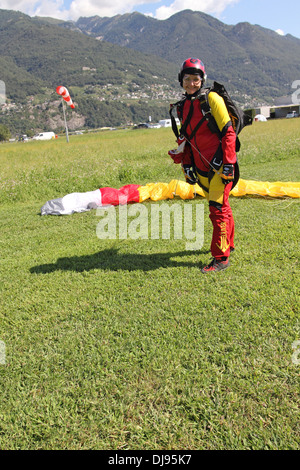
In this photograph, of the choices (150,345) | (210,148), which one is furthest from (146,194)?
(150,345)

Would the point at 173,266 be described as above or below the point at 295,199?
below

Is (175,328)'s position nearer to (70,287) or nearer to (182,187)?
(70,287)

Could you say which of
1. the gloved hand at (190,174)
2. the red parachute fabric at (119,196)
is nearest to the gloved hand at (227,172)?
the gloved hand at (190,174)

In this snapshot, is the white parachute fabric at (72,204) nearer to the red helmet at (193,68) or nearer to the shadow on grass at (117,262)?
the shadow on grass at (117,262)

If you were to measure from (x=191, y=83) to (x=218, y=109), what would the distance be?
1.72ft

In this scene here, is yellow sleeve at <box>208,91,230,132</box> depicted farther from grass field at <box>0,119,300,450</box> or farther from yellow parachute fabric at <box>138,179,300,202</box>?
yellow parachute fabric at <box>138,179,300,202</box>

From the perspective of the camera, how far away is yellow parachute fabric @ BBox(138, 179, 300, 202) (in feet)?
23.9

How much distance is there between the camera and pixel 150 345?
2834 mm

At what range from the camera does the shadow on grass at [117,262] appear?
4504 millimetres

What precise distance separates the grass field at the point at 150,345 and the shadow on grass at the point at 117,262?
0.09 feet

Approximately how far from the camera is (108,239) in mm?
5832

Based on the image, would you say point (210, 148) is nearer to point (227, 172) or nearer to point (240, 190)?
point (227, 172)
